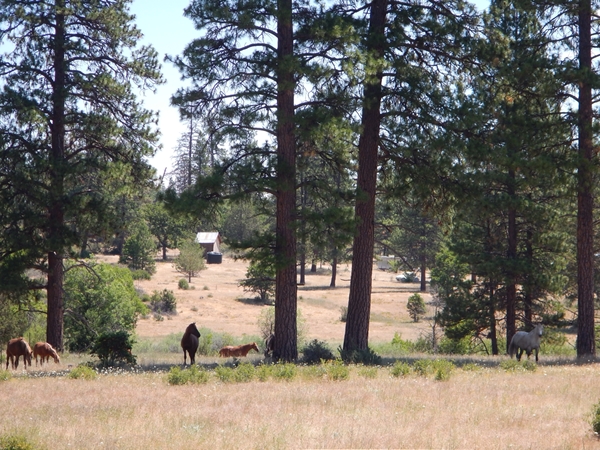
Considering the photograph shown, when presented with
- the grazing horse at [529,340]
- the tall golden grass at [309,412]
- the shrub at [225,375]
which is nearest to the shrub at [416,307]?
the grazing horse at [529,340]

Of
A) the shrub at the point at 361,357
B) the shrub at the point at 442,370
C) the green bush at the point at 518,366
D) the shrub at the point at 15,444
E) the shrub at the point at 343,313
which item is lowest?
the shrub at the point at 343,313

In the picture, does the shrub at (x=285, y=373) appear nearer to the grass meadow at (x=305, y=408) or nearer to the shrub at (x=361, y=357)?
the grass meadow at (x=305, y=408)

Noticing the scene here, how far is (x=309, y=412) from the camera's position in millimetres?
10516

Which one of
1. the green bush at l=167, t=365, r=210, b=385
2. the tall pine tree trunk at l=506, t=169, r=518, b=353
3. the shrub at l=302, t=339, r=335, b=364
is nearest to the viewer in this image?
the green bush at l=167, t=365, r=210, b=385

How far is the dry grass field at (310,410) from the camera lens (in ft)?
28.3

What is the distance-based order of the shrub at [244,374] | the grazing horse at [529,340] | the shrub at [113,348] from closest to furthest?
the shrub at [244,374] < the shrub at [113,348] < the grazing horse at [529,340]

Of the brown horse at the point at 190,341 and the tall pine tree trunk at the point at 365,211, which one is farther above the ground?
the tall pine tree trunk at the point at 365,211

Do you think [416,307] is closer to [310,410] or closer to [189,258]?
[189,258]

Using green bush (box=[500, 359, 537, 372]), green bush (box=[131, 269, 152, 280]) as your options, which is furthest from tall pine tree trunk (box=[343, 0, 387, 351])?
green bush (box=[131, 269, 152, 280])

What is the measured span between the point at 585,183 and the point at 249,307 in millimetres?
42205

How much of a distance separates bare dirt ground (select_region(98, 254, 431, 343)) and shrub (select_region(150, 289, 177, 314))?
0.76 meters

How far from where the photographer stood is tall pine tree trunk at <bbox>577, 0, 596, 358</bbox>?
63.3 ft

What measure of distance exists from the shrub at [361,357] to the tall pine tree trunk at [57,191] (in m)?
8.84

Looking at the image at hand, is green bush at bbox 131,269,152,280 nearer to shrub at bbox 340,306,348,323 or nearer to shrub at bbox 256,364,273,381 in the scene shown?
shrub at bbox 340,306,348,323
